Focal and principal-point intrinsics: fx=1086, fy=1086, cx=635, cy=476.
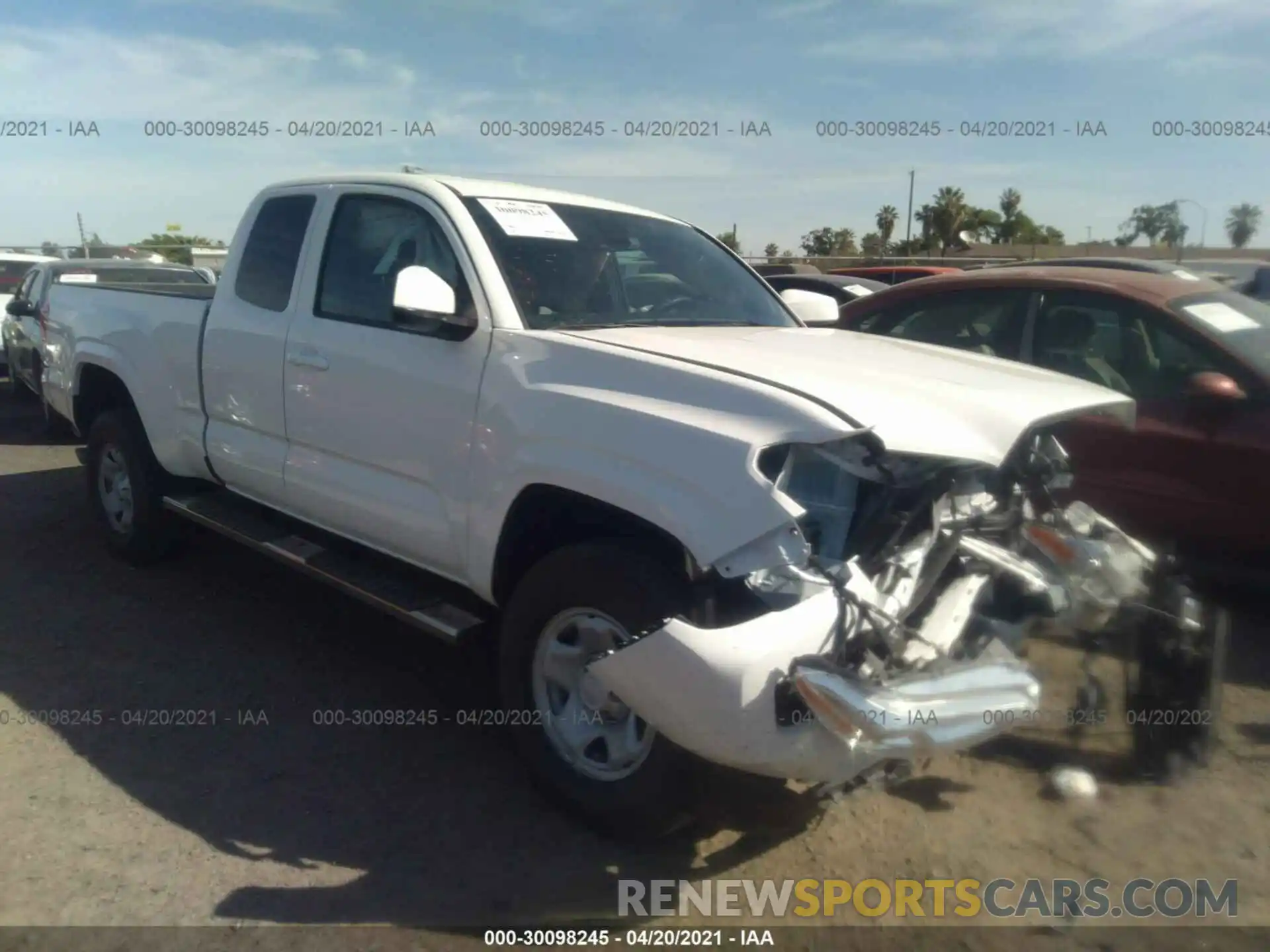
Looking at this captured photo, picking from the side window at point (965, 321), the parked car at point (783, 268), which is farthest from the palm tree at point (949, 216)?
the side window at point (965, 321)

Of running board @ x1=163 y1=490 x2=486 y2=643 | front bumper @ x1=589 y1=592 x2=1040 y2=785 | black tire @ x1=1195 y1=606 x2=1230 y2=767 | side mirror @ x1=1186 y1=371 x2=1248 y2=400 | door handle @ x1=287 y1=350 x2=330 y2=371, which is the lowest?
black tire @ x1=1195 y1=606 x2=1230 y2=767

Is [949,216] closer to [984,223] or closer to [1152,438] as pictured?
[984,223]

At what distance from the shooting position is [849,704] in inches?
104

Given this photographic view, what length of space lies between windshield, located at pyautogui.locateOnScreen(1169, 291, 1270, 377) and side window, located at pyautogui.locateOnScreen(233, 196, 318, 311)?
163 inches

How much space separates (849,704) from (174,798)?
7.95ft

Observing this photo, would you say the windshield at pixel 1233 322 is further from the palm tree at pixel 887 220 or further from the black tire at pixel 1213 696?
the palm tree at pixel 887 220

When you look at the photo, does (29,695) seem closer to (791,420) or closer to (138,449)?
(138,449)

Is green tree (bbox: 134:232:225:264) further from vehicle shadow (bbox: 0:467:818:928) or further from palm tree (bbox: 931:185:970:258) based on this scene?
palm tree (bbox: 931:185:970:258)

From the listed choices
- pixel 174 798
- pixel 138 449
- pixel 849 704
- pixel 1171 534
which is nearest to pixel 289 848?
pixel 174 798

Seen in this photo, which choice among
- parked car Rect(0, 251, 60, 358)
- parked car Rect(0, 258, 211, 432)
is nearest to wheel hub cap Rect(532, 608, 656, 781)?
parked car Rect(0, 258, 211, 432)

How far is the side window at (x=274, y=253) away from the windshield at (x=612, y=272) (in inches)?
42.5

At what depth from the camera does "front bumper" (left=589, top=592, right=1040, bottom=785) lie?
2684 millimetres

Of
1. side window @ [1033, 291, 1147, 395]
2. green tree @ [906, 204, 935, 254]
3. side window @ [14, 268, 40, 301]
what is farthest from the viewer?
green tree @ [906, 204, 935, 254]

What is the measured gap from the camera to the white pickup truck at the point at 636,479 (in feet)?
9.23
